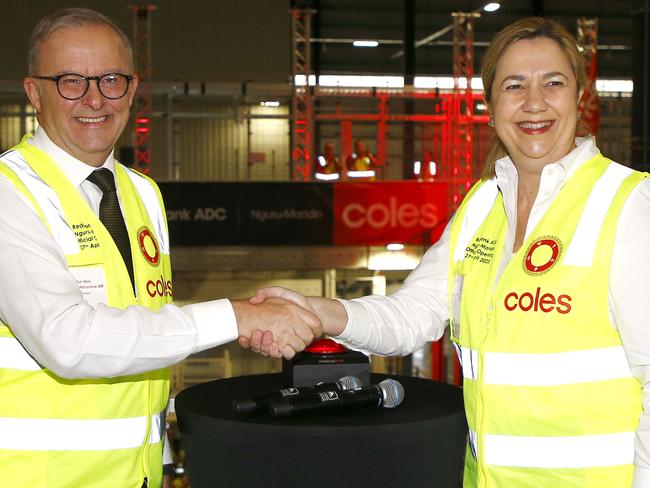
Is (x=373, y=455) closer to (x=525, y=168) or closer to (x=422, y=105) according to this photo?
(x=525, y=168)

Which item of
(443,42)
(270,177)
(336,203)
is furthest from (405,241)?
(443,42)

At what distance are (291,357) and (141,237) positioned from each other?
1.68 feet

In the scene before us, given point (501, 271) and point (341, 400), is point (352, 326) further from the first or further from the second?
point (501, 271)

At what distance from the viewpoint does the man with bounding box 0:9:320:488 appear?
203 cm

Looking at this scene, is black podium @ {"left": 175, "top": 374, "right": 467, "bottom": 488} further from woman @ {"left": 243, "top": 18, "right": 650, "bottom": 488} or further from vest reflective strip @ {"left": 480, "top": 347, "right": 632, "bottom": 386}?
vest reflective strip @ {"left": 480, "top": 347, "right": 632, "bottom": 386}

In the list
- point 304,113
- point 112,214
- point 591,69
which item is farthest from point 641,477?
point 591,69

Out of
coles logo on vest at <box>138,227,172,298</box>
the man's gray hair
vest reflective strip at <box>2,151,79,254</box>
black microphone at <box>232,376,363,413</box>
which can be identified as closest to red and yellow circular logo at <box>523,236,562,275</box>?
black microphone at <box>232,376,363,413</box>

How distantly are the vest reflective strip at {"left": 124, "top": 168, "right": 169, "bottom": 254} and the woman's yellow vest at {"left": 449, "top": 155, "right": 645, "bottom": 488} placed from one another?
950 mm

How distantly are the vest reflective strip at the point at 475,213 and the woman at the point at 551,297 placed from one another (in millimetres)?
26

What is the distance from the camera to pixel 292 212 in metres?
10.7

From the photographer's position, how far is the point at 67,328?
2010 mm

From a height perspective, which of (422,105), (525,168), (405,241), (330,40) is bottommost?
(405,241)

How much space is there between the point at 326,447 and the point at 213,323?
16.8 inches

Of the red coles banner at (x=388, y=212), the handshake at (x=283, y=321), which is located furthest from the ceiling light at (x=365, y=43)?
the handshake at (x=283, y=321)
